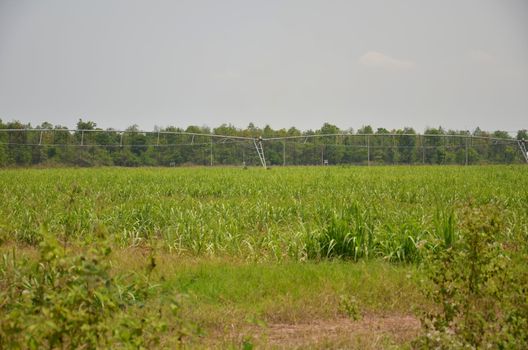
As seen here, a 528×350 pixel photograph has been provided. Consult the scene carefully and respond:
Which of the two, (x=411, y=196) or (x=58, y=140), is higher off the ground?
(x=58, y=140)

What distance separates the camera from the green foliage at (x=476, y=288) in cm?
271

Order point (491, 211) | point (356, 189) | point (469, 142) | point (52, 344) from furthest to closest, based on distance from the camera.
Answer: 1. point (469, 142)
2. point (356, 189)
3. point (491, 211)
4. point (52, 344)

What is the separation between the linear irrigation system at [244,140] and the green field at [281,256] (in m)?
18.7

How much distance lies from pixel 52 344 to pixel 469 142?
3246cm

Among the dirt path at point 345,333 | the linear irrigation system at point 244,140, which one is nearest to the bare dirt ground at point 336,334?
the dirt path at point 345,333

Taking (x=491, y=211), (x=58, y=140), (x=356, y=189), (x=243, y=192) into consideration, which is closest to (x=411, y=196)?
(x=356, y=189)

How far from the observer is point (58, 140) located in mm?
27344

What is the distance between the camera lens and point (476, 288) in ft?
9.87

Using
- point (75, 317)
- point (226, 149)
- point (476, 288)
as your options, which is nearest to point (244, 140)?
point (226, 149)

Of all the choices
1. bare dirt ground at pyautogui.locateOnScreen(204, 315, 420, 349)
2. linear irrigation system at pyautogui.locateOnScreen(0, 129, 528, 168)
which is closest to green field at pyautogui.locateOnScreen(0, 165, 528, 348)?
bare dirt ground at pyautogui.locateOnScreen(204, 315, 420, 349)

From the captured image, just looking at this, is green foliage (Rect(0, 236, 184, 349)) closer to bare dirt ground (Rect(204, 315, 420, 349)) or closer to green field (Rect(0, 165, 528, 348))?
green field (Rect(0, 165, 528, 348))

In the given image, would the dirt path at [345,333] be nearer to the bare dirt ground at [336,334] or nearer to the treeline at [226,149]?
the bare dirt ground at [336,334]

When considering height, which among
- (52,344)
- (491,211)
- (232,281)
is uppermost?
(491,211)

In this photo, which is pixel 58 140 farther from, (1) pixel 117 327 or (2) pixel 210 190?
(1) pixel 117 327
